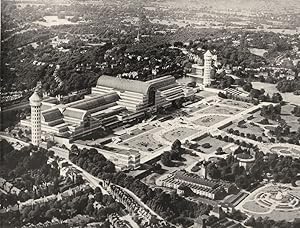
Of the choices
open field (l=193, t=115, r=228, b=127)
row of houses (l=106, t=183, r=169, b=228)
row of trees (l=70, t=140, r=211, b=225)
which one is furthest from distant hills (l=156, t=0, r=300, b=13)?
row of houses (l=106, t=183, r=169, b=228)

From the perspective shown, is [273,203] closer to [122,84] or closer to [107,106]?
[107,106]

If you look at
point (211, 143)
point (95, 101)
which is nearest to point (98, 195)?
point (211, 143)

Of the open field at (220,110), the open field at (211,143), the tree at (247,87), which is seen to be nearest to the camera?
the open field at (211,143)

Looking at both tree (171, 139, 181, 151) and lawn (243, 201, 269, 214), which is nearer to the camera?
lawn (243, 201, 269, 214)

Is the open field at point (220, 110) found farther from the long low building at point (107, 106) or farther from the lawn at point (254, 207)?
the lawn at point (254, 207)

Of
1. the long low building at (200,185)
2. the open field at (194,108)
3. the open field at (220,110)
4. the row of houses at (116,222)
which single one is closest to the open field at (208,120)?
the open field at (220,110)

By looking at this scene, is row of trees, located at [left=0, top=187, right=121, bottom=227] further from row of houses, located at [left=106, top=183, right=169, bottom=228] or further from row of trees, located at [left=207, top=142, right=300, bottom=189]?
row of trees, located at [left=207, top=142, right=300, bottom=189]

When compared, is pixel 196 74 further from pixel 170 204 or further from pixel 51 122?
pixel 170 204
